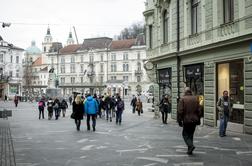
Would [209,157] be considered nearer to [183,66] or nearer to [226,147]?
[226,147]

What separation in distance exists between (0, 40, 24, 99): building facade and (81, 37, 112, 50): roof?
989 inches

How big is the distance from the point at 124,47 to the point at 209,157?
10567 cm

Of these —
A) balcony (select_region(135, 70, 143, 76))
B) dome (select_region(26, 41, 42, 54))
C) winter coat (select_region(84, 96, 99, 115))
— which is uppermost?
dome (select_region(26, 41, 42, 54))

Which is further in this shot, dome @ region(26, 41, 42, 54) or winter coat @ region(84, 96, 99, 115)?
dome @ region(26, 41, 42, 54)

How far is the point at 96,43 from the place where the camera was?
122750mm

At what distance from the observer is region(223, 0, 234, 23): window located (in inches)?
711

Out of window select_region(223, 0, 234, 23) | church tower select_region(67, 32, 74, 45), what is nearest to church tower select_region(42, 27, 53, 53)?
church tower select_region(67, 32, 74, 45)

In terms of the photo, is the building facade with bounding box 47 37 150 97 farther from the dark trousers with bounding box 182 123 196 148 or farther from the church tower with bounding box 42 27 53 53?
the dark trousers with bounding box 182 123 196 148

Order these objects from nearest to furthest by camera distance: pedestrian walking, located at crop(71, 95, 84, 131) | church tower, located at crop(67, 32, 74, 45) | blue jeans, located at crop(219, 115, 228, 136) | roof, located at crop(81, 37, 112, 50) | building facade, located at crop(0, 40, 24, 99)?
blue jeans, located at crop(219, 115, 228, 136), pedestrian walking, located at crop(71, 95, 84, 131), building facade, located at crop(0, 40, 24, 99), roof, located at crop(81, 37, 112, 50), church tower, located at crop(67, 32, 74, 45)

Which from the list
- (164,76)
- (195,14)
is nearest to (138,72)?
(164,76)

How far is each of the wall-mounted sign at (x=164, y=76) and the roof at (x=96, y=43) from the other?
304 feet

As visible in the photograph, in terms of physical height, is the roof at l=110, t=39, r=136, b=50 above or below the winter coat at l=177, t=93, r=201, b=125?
above

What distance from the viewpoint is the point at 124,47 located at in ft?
379

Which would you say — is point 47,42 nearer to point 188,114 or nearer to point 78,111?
point 78,111
